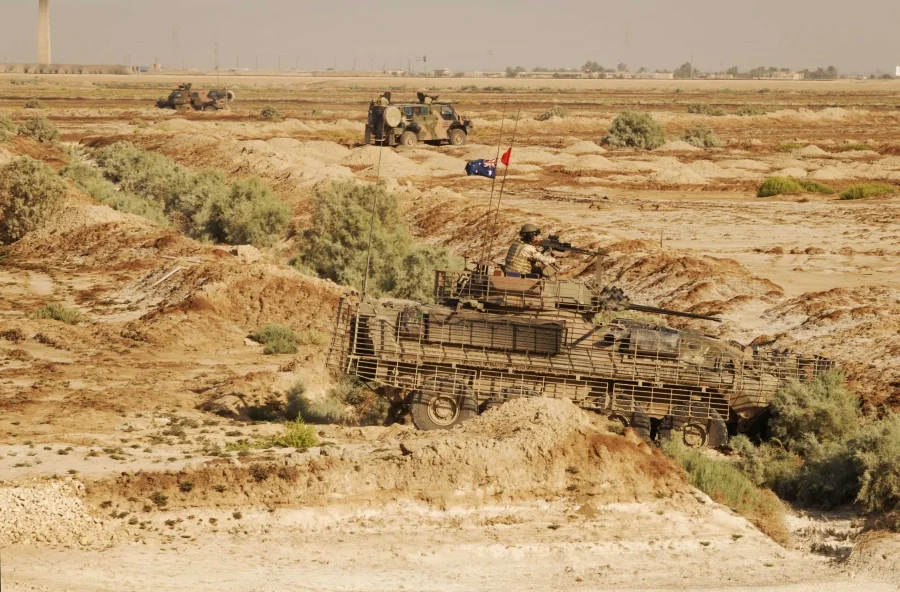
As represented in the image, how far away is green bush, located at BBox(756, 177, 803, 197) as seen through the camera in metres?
40.7

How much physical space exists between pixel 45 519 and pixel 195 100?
7300cm

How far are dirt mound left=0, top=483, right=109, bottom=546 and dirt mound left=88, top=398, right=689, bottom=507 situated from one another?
1.45 ft

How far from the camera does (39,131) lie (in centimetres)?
5306

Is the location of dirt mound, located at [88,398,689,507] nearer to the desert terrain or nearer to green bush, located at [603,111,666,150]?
the desert terrain

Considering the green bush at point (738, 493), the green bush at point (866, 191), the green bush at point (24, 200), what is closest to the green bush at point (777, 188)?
the green bush at point (866, 191)

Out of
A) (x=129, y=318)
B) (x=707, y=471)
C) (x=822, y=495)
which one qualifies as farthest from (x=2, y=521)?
(x=129, y=318)

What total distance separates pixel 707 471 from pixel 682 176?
31.1 metres

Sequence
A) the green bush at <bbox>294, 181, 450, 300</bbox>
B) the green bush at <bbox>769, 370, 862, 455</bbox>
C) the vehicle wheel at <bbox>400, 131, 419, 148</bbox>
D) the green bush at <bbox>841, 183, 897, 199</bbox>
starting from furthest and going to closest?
1. the vehicle wheel at <bbox>400, 131, 419, 148</bbox>
2. the green bush at <bbox>841, 183, 897, 199</bbox>
3. the green bush at <bbox>294, 181, 450, 300</bbox>
4. the green bush at <bbox>769, 370, 862, 455</bbox>

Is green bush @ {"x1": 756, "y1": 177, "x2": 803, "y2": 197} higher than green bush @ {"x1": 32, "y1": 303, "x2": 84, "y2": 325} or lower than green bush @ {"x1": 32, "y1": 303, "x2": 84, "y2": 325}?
higher

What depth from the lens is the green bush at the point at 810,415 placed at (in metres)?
16.0

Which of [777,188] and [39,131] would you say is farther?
[39,131]

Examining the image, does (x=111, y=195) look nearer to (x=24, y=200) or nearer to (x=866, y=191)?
(x=24, y=200)

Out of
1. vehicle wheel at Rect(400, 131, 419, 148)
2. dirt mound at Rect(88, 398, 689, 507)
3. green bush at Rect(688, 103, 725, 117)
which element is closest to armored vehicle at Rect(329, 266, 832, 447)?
dirt mound at Rect(88, 398, 689, 507)

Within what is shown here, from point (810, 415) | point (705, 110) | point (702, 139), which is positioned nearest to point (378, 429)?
point (810, 415)
